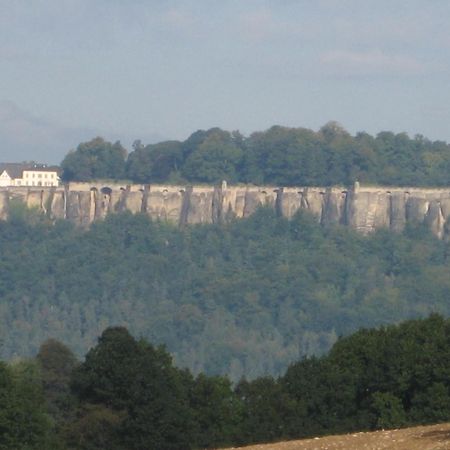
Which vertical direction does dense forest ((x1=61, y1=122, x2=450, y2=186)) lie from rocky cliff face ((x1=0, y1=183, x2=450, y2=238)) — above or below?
above

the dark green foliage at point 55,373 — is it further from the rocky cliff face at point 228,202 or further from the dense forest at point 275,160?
the dense forest at point 275,160

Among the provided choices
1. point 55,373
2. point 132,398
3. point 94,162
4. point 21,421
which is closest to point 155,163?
point 94,162

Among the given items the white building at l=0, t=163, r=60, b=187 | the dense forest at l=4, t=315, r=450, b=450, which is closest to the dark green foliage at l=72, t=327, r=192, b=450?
the dense forest at l=4, t=315, r=450, b=450

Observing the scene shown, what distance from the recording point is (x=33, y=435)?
58219 mm

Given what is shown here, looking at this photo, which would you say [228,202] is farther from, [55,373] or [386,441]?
[386,441]

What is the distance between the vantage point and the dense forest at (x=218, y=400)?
60.5m

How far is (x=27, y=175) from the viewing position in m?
190

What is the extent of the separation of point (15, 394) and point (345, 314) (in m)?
97.4

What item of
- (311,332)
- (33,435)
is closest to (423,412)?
(33,435)

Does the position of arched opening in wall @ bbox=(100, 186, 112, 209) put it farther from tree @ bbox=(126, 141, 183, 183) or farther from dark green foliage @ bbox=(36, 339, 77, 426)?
dark green foliage @ bbox=(36, 339, 77, 426)

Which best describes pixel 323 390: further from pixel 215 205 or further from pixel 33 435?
pixel 215 205

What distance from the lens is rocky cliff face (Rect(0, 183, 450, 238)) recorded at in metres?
175

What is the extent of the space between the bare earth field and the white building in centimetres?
13203

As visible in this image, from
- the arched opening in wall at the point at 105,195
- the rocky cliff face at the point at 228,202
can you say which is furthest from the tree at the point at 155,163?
the rocky cliff face at the point at 228,202
